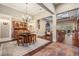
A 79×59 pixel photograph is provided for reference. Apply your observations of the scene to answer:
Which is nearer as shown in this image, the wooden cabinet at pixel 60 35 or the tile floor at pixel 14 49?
the tile floor at pixel 14 49

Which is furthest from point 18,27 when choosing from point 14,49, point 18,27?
point 14,49

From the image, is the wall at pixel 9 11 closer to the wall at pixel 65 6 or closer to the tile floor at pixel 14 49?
the tile floor at pixel 14 49

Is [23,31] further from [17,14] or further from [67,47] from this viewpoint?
[67,47]

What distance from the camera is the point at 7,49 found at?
2.38 m

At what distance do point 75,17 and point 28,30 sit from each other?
1126 mm

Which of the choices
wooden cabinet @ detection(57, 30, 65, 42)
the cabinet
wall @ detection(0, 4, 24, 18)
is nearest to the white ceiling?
wall @ detection(0, 4, 24, 18)

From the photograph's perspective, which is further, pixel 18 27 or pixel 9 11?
pixel 18 27

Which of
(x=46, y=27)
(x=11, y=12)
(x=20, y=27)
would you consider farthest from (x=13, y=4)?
(x=46, y=27)

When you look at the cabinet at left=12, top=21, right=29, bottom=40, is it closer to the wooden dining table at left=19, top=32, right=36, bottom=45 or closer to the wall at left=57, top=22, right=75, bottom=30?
the wooden dining table at left=19, top=32, right=36, bottom=45

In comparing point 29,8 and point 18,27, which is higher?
point 29,8

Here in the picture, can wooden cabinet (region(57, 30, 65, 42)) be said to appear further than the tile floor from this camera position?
Yes

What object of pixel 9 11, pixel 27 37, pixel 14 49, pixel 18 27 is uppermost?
pixel 9 11

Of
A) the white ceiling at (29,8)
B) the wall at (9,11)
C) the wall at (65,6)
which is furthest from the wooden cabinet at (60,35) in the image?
the wall at (9,11)

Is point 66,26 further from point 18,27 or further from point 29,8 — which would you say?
point 18,27
